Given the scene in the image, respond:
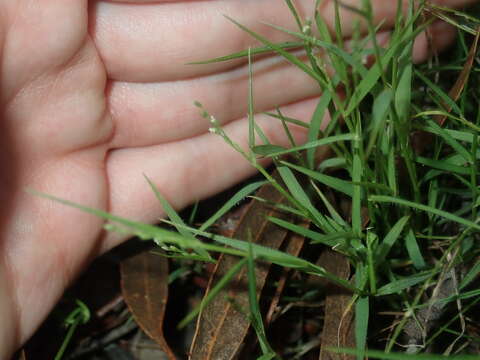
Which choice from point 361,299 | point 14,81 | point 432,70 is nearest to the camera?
point 361,299

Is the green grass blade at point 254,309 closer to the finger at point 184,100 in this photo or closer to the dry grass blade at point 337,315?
the dry grass blade at point 337,315

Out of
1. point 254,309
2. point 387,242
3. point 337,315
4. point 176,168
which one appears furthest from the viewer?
point 176,168

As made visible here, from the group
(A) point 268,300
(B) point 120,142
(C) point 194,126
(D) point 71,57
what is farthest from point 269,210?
(D) point 71,57

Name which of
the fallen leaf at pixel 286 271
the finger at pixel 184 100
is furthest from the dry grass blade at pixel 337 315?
the finger at pixel 184 100

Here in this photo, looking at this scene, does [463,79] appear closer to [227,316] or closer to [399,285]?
[399,285]

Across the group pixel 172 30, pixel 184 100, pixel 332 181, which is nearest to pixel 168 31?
pixel 172 30

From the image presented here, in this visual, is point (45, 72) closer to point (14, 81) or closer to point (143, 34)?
point (14, 81)
